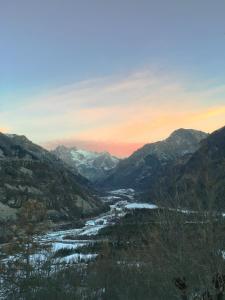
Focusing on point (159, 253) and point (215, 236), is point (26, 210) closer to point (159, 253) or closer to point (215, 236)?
point (159, 253)

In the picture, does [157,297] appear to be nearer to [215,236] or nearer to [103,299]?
[103,299]

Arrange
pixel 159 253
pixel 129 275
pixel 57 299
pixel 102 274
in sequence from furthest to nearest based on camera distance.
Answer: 1. pixel 102 274
2. pixel 129 275
3. pixel 57 299
4. pixel 159 253

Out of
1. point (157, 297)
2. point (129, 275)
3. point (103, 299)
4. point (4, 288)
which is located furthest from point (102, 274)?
point (157, 297)

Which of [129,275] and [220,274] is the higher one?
[220,274]

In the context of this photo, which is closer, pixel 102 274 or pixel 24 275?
pixel 24 275

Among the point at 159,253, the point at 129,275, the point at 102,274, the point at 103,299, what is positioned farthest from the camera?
the point at 102,274

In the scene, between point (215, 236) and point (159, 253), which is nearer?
point (215, 236)

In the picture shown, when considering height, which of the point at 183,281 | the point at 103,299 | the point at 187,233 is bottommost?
the point at 103,299

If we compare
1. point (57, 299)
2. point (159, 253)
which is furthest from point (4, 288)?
point (159, 253)

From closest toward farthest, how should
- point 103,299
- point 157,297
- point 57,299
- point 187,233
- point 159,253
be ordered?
point 187,233 < point 159,253 < point 157,297 < point 57,299 < point 103,299
